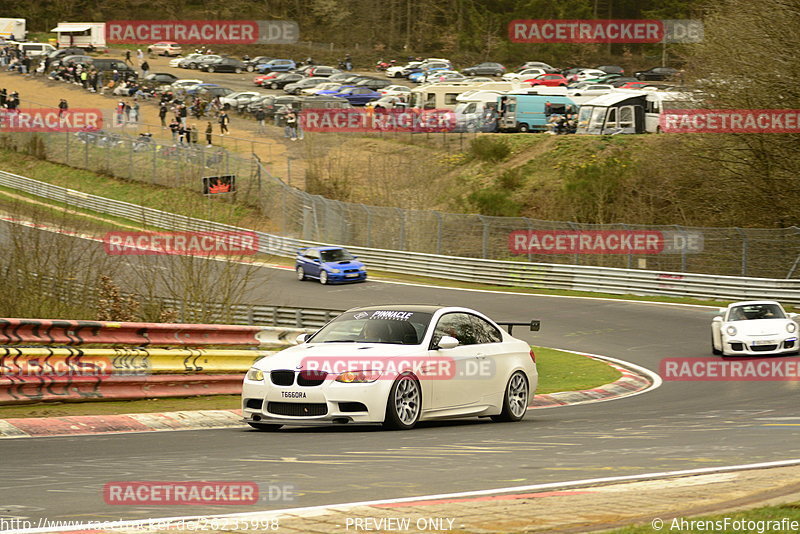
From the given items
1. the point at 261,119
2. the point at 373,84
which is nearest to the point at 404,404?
the point at 261,119

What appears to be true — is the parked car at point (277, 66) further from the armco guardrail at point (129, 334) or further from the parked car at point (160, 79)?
the armco guardrail at point (129, 334)

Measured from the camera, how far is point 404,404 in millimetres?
11414

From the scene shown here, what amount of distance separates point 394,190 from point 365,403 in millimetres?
44445

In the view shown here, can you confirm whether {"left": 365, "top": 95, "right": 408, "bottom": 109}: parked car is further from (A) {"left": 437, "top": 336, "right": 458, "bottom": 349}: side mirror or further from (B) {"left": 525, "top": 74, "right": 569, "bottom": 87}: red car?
(A) {"left": 437, "top": 336, "right": 458, "bottom": 349}: side mirror

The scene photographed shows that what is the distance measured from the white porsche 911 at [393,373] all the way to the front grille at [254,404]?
0.01 meters

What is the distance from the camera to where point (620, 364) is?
75.2 ft

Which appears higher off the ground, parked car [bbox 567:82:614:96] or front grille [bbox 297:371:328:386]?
parked car [bbox 567:82:614:96]

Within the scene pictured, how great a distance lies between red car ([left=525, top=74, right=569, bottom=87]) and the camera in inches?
3029

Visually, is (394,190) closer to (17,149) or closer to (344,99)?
(344,99)

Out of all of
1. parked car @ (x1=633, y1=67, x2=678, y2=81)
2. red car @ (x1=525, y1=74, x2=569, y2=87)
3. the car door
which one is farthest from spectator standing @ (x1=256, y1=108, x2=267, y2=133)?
the car door

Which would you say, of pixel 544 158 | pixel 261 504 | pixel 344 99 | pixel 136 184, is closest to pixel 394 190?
pixel 544 158

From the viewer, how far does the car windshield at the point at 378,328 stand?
12070 mm

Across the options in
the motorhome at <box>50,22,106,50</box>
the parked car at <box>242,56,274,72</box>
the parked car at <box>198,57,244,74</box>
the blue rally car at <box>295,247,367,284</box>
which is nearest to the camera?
the blue rally car at <box>295,247,367,284</box>

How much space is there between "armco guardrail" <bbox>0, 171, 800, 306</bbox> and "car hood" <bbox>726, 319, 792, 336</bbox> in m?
12.6
